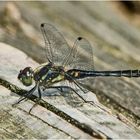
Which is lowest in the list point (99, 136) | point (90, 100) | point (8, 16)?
point (99, 136)

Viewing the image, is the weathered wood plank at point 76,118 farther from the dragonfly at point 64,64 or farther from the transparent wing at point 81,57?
the transparent wing at point 81,57

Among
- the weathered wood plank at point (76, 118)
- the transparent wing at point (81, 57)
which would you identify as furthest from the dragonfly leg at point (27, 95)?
the transparent wing at point (81, 57)

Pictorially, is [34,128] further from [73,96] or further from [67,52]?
[67,52]

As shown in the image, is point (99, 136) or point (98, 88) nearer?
point (99, 136)

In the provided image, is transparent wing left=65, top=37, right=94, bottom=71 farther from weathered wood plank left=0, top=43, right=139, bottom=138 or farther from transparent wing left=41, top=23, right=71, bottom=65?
weathered wood plank left=0, top=43, right=139, bottom=138

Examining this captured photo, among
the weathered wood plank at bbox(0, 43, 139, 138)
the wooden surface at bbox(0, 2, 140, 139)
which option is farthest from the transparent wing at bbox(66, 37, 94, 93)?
the weathered wood plank at bbox(0, 43, 139, 138)

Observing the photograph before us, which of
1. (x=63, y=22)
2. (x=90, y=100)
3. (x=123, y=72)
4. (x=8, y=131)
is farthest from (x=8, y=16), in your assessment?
(x=8, y=131)
